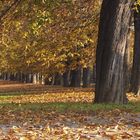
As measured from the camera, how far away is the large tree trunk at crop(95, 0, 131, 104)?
17469 mm

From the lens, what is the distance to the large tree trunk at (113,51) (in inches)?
688

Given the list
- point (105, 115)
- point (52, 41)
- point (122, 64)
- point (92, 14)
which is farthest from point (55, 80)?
point (105, 115)

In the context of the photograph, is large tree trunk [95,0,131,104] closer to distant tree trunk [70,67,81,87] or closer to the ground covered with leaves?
the ground covered with leaves

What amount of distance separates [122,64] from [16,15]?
701 centimetres

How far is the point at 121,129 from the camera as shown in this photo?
10953mm

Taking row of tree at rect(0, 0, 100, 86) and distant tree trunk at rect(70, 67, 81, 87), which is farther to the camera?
distant tree trunk at rect(70, 67, 81, 87)

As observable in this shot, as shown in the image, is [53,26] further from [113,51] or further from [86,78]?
[86,78]

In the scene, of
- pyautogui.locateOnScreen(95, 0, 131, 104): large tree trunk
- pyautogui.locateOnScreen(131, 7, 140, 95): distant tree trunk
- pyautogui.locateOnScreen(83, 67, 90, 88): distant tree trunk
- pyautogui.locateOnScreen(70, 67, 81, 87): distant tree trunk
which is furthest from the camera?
pyautogui.locateOnScreen(70, 67, 81, 87): distant tree trunk

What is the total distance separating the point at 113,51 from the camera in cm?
1748

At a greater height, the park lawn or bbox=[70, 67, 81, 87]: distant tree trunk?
bbox=[70, 67, 81, 87]: distant tree trunk

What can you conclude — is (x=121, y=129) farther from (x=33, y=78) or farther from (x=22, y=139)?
(x=33, y=78)

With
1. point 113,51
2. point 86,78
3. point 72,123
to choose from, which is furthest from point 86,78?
point 72,123

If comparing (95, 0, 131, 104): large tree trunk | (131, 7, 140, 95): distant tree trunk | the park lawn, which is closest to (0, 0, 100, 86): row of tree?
(131, 7, 140, 95): distant tree trunk

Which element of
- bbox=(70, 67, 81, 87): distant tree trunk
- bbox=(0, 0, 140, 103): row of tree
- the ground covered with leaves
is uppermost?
bbox=(0, 0, 140, 103): row of tree
